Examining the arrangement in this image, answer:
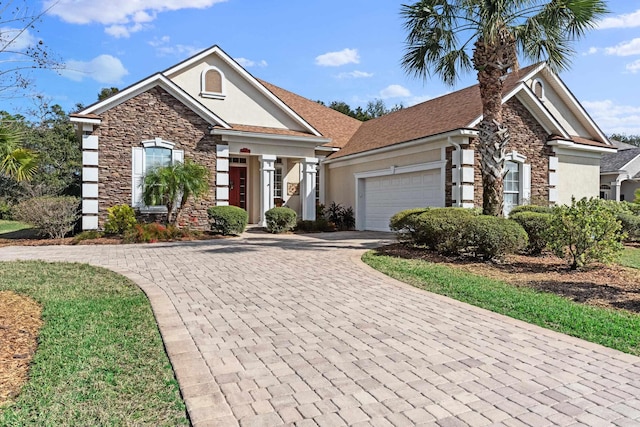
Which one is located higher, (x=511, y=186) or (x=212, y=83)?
(x=212, y=83)

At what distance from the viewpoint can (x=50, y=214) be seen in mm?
14211

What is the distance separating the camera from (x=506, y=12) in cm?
1116

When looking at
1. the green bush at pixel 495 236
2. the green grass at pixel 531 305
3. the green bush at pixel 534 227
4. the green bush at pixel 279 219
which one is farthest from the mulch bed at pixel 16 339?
the green bush at pixel 279 219

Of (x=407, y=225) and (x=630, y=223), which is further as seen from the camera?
(x=630, y=223)

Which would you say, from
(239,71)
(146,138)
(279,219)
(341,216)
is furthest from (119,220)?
(341,216)

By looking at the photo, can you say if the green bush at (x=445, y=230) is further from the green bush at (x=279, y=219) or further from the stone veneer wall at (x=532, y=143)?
the stone veneer wall at (x=532, y=143)

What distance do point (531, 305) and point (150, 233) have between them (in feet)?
38.4

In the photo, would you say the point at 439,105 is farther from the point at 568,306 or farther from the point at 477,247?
the point at 568,306

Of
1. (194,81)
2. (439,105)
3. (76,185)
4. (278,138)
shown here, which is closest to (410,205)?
(439,105)

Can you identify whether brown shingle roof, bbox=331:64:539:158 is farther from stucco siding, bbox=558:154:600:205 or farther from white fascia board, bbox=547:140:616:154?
stucco siding, bbox=558:154:600:205

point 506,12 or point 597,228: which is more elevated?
point 506,12

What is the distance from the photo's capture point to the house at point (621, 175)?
28.2 metres

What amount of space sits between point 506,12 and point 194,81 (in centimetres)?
1227

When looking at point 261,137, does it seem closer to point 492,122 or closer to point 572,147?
point 492,122
